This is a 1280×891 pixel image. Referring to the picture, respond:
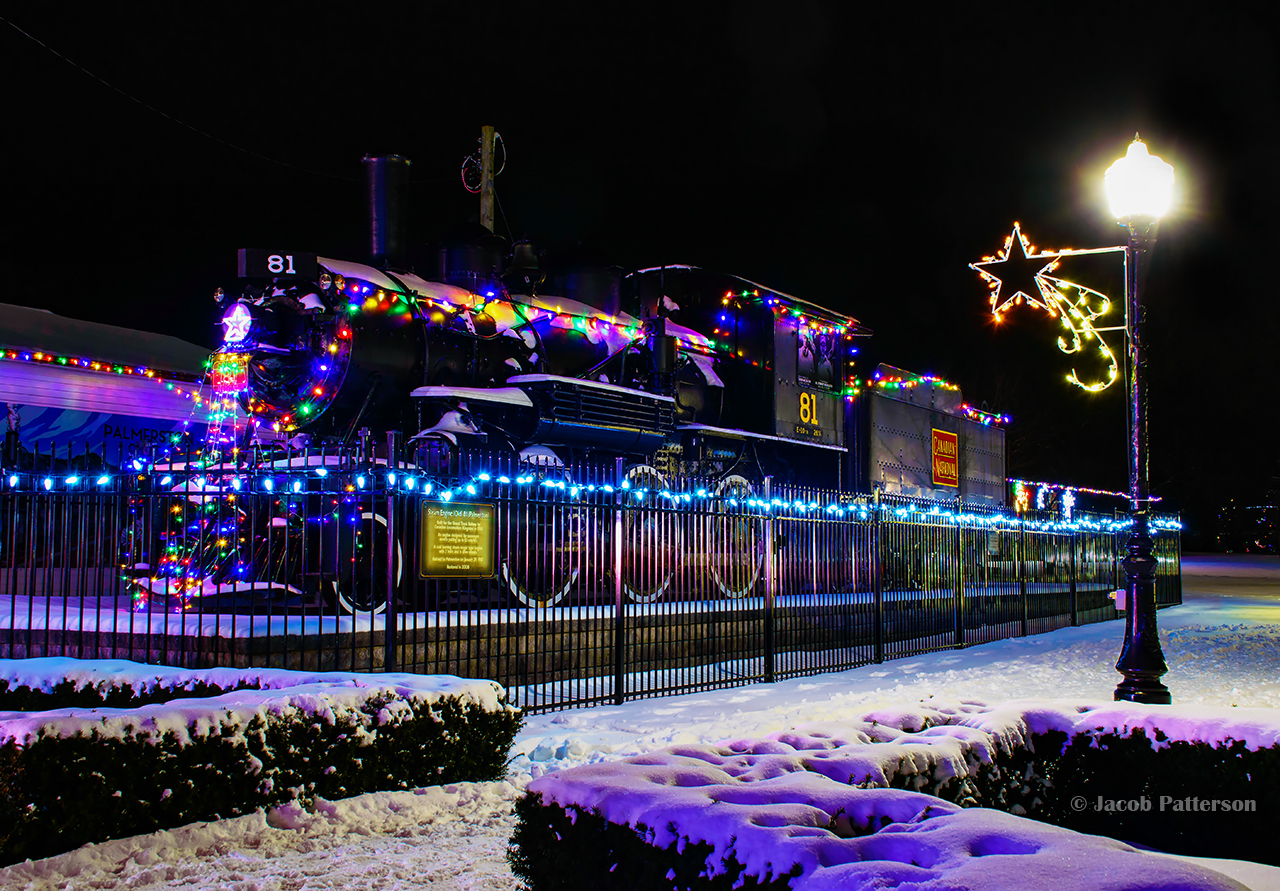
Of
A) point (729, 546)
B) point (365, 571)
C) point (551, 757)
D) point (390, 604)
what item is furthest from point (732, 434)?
point (551, 757)

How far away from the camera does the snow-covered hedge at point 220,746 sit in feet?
13.6

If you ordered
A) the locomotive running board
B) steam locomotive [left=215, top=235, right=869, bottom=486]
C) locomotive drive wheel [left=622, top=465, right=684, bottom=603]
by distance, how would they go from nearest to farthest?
1. locomotive drive wheel [left=622, top=465, right=684, bottom=603]
2. steam locomotive [left=215, top=235, right=869, bottom=486]
3. the locomotive running board

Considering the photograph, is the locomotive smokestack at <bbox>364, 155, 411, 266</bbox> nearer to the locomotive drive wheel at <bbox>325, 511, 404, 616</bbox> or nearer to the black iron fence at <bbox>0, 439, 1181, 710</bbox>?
the black iron fence at <bbox>0, 439, 1181, 710</bbox>

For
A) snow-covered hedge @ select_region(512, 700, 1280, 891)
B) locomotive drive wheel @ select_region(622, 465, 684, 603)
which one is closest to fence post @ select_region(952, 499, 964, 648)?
locomotive drive wheel @ select_region(622, 465, 684, 603)

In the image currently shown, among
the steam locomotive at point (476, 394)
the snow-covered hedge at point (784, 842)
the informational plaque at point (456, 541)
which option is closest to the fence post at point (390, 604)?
the informational plaque at point (456, 541)

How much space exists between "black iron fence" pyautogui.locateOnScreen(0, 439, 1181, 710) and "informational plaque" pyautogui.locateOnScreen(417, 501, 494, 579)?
18 mm

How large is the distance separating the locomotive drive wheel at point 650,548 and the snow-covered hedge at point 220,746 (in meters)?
3.25

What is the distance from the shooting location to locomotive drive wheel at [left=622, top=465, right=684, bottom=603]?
9.11m

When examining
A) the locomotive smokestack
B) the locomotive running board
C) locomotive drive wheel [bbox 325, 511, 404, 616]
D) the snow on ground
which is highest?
the locomotive smokestack

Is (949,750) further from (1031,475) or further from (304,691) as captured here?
(1031,475)

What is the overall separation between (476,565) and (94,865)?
385 centimetres

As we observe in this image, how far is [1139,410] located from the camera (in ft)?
27.4

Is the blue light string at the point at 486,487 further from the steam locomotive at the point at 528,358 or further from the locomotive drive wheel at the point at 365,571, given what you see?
the steam locomotive at the point at 528,358

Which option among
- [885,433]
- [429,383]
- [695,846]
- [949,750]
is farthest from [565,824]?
[885,433]
